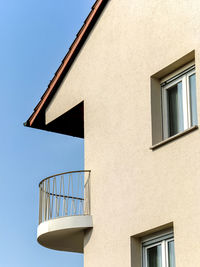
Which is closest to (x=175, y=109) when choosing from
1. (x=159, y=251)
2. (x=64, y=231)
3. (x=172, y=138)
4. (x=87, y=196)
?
Answer: (x=172, y=138)

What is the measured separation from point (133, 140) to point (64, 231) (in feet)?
9.94

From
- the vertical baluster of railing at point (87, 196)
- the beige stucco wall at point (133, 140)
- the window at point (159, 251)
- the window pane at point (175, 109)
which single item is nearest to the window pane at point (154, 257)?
the window at point (159, 251)

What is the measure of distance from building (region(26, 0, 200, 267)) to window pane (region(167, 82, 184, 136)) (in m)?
0.02

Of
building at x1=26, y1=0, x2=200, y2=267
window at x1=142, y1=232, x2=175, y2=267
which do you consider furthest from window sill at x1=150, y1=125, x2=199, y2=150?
window at x1=142, y1=232, x2=175, y2=267

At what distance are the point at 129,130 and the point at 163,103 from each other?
1.00 m

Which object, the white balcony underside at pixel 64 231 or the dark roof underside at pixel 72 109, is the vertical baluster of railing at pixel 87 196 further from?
the dark roof underside at pixel 72 109

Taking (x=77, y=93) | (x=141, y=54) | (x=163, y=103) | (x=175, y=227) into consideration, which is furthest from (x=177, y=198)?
(x=77, y=93)

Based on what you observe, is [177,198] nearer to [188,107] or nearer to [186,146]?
[186,146]

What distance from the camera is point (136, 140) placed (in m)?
15.1

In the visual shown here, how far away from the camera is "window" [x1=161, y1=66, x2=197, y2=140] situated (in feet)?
46.9

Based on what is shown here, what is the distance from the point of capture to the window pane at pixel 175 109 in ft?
48.1

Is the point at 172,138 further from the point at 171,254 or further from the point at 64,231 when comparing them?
the point at 64,231

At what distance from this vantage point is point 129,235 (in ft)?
47.8

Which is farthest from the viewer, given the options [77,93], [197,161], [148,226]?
[77,93]
